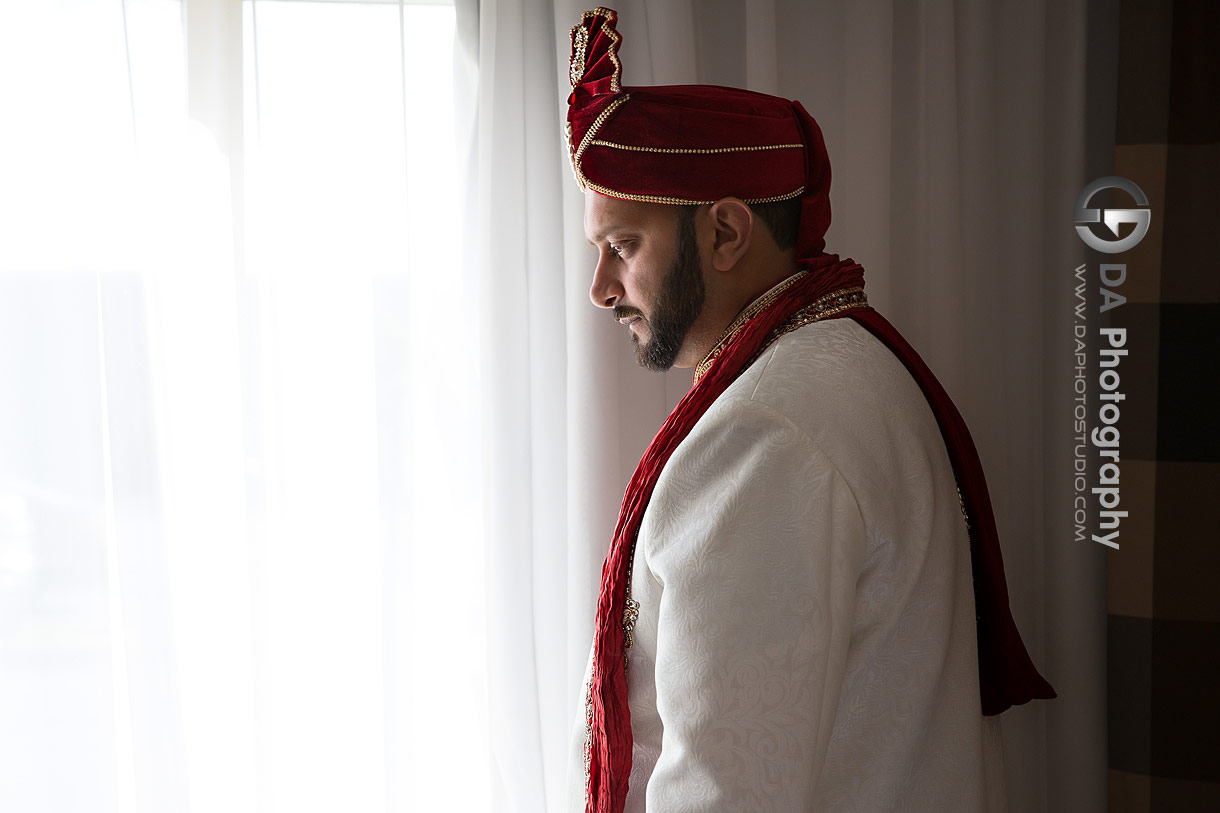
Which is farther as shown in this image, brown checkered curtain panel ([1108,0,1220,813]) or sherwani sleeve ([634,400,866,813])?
brown checkered curtain panel ([1108,0,1220,813])

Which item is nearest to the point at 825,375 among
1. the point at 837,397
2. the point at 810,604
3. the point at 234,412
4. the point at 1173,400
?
the point at 837,397

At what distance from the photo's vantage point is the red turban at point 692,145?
40.1 inches

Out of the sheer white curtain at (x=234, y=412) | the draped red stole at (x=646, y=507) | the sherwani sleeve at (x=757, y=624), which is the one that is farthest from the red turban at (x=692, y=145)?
the sheer white curtain at (x=234, y=412)

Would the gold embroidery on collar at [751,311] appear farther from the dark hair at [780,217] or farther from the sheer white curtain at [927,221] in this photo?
the sheer white curtain at [927,221]

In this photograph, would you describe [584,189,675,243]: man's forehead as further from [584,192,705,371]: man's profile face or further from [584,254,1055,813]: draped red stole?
[584,254,1055,813]: draped red stole

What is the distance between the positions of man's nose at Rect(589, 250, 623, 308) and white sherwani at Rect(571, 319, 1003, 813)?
273 millimetres

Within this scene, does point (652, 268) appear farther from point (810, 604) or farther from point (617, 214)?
point (810, 604)

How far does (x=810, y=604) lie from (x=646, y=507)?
0.24 meters

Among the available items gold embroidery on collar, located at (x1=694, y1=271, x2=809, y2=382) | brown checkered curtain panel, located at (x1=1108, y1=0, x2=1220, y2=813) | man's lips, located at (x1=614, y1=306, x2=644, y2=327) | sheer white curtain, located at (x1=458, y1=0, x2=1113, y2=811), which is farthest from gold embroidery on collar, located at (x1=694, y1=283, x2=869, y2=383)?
brown checkered curtain panel, located at (x1=1108, y1=0, x2=1220, y2=813)

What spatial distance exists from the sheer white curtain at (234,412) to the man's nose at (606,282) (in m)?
0.50

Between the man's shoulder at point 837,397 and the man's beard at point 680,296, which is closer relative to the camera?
the man's shoulder at point 837,397

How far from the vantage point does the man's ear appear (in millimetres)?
1024

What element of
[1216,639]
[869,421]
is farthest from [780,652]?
[1216,639]

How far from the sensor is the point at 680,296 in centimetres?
106
